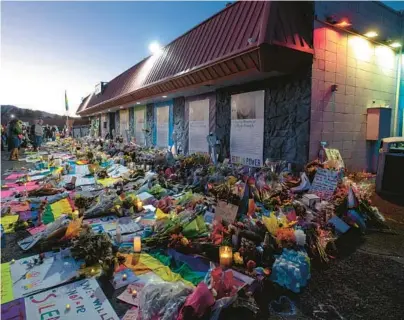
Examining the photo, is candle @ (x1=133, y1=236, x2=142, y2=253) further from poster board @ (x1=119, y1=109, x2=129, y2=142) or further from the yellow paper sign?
poster board @ (x1=119, y1=109, x2=129, y2=142)

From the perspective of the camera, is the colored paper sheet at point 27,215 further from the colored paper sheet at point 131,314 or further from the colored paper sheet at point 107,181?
the colored paper sheet at point 131,314

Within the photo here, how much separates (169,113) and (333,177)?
28.2 ft

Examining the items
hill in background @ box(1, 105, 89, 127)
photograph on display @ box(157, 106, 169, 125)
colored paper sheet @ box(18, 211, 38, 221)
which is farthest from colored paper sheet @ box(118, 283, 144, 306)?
hill in background @ box(1, 105, 89, 127)

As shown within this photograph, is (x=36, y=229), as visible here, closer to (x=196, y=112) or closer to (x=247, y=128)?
(x=247, y=128)

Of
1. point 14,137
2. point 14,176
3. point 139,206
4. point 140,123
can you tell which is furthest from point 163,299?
point 14,137

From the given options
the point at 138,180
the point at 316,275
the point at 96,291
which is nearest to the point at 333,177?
the point at 316,275

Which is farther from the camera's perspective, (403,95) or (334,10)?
(403,95)

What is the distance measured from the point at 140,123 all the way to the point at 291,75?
10.8 metres

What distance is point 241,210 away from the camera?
4141mm

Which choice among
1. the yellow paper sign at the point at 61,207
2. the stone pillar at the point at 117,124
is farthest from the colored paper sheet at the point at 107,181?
the stone pillar at the point at 117,124

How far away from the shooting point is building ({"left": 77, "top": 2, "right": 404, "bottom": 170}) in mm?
5594

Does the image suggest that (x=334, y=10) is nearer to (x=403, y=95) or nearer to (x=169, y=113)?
(x=403, y=95)

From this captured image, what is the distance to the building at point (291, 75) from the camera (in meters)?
5.59

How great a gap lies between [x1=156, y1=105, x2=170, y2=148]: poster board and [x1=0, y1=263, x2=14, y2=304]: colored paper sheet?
9.50m
